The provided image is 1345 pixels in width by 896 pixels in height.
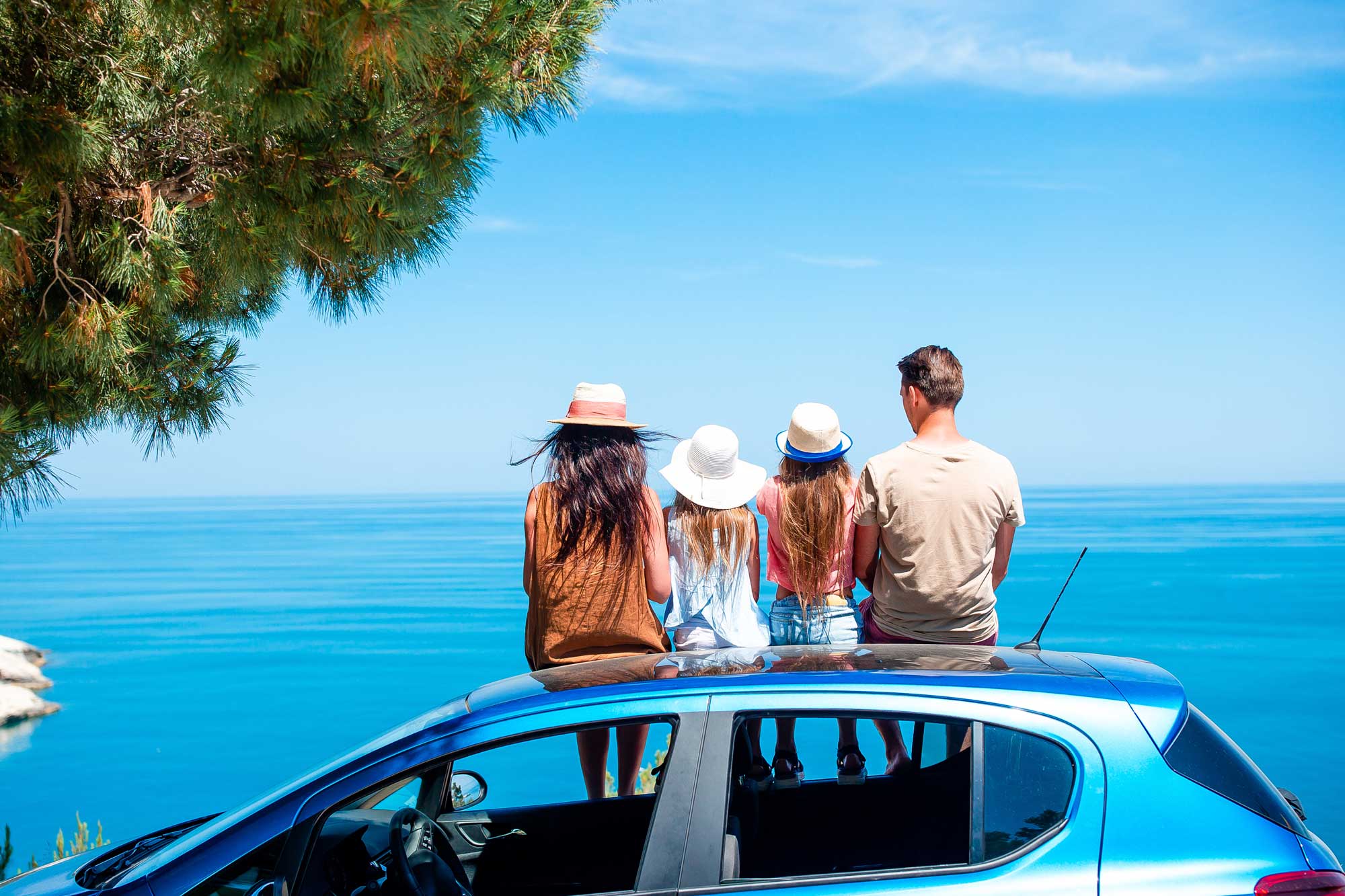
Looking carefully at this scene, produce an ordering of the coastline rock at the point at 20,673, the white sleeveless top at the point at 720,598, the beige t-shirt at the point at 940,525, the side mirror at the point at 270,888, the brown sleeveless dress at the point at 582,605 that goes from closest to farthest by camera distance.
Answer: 1. the side mirror at the point at 270,888
2. the beige t-shirt at the point at 940,525
3. the brown sleeveless dress at the point at 582,605
4. the white sleeveless top at the point at 720,598
5. the coastline rock at the point at 20,673

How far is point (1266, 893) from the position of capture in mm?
2064

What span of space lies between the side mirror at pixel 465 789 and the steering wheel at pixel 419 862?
392 mm

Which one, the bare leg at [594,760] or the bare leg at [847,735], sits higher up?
the bare leg at [847,735]

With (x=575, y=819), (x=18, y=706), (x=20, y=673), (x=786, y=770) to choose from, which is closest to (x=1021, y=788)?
(x=786, y=770)

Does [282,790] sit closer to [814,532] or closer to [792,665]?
[792,665]

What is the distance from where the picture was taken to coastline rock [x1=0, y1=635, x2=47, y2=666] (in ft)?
83.6

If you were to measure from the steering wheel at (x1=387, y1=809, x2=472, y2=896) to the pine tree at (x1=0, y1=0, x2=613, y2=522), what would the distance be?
2.48 m

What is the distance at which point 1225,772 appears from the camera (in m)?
2.28

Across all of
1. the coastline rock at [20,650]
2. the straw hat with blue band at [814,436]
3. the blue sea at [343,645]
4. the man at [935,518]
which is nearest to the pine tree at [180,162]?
the blue sea at [343,645]

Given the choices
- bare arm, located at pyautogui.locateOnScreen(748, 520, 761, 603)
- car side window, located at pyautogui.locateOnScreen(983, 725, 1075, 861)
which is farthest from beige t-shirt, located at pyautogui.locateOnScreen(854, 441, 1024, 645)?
car side window, located at pyautogui.locateOnScreen(983, 725, 1075, 861)

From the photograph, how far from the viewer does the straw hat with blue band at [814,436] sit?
4.13 metres

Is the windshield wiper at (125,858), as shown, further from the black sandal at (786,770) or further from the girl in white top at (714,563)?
the girl in white top at (714,563)

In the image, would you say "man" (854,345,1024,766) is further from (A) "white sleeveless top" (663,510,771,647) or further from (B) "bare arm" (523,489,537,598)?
(B) "bare arm" (523,489,537,598)

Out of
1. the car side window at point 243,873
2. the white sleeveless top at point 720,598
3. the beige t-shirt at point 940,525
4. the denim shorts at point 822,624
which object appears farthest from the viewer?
the white sleeveless top at point 720,598
